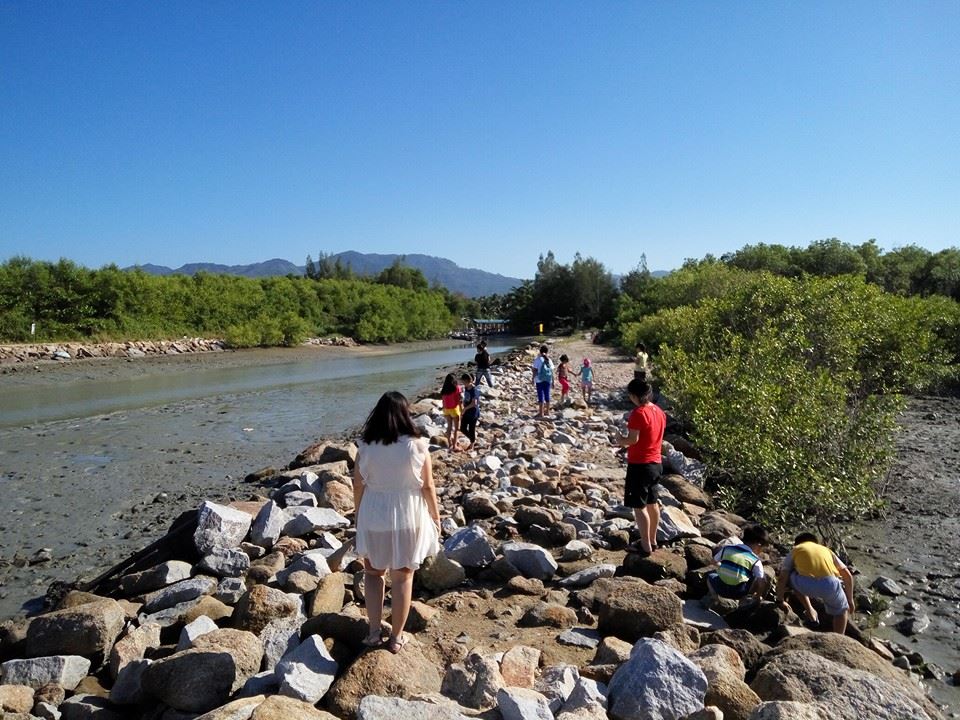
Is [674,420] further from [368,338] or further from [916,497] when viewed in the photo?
[368,338]

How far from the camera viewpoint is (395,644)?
4.20 meters

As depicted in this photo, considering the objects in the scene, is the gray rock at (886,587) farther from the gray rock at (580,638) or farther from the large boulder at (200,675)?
the large boulder at (200,675)

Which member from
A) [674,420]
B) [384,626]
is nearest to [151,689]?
[384,626]

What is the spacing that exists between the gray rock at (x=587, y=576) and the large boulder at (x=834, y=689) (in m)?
2.04

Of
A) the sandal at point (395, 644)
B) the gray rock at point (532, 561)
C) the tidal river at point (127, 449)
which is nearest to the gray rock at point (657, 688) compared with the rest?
the sandal at point (395, 644)

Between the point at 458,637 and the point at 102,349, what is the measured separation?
4221 cm

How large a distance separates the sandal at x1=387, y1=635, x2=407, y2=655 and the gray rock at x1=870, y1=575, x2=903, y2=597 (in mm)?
6062

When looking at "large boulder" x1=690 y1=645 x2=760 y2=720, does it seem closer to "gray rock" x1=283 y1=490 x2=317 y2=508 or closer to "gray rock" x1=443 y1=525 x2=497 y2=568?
"gray rock" x1=443 y1=525 x2=497 y2=568

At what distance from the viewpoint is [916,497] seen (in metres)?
11.3

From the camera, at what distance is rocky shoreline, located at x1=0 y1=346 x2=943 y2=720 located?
3840 millimetres

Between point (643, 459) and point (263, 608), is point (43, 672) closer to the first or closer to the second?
point (263, 608)

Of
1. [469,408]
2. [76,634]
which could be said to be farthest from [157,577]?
[469,408]

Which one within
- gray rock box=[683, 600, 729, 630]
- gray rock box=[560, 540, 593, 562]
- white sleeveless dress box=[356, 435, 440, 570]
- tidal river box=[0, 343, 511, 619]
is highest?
white sleeveless dress box=[356, 435, 440, 570]

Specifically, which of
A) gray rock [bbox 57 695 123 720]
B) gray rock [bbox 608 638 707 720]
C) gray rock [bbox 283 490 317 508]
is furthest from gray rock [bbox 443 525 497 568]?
gray rock [bbox 283 490 317 508]
